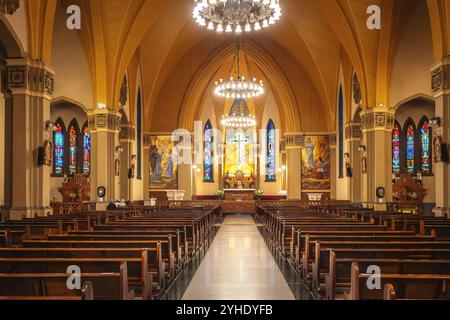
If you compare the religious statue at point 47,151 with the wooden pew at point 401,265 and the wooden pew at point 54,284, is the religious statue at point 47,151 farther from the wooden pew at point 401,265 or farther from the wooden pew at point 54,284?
the wooden pew at point 401,265

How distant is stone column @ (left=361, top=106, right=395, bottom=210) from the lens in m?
23.0

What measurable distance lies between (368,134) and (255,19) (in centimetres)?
870

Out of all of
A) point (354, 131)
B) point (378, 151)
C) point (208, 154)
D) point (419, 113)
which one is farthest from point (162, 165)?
point (419, 113)

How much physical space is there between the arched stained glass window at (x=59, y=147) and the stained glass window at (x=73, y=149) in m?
0.45

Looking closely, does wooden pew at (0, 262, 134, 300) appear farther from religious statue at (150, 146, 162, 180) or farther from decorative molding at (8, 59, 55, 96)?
religious statue at (150, 146, 162, 180)

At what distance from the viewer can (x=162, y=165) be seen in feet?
114

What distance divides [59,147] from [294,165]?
51.4ft

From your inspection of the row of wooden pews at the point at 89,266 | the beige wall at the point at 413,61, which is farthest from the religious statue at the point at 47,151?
the beige wall at the point at 413,61

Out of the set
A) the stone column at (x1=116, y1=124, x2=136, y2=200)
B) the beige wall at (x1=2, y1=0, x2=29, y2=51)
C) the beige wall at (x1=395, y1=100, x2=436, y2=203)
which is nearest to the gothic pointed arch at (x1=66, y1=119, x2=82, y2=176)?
the stone column at (x1=116, y1=124, x2=136, y2=200)

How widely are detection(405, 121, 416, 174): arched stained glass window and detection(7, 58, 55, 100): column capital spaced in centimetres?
2219

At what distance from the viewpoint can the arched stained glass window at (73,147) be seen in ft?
105

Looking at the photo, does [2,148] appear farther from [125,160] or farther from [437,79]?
[437,79]

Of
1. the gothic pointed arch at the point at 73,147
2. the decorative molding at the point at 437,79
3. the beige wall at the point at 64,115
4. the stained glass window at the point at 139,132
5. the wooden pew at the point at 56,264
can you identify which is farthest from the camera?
the stained glass window at the point at 139,132

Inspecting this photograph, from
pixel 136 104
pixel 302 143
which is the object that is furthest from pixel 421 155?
pixel 136 104
